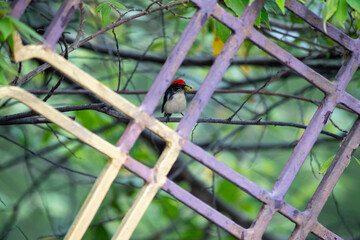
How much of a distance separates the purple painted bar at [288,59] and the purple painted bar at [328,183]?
184 mm

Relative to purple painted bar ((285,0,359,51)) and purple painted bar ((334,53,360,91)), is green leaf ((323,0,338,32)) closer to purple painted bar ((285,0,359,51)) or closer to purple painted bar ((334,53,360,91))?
purple painted bar ((285,0,359,51))

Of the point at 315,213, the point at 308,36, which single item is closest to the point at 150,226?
the point at 308,36

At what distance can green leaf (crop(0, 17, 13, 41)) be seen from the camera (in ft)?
3.07

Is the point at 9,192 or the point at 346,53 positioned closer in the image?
the point at 346,53

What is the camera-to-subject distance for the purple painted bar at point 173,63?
1.15m

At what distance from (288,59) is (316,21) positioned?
135 mm

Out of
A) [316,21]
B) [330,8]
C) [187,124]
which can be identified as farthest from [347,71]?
[187,124]

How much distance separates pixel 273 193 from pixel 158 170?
1.18 ft

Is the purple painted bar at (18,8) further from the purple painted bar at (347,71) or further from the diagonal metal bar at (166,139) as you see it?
the purple painted bar at (347,71)

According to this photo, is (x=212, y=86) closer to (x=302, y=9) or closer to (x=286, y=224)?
(x=302, y=9)

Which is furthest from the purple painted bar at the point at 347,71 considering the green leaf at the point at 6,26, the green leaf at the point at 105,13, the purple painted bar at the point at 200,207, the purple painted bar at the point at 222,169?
the green leaf at the point at 6,26

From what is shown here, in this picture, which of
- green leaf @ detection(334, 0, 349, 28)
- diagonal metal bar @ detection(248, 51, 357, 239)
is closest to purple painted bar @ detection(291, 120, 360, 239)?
diagonal metal bar @ detection(248, 51, 357, 239)

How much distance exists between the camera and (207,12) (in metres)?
1.19

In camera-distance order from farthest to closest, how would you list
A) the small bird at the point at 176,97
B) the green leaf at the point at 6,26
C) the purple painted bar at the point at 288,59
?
the small bird at the point at 176,97 < the purple painted bar at the point at 288,59 < the green leaf at the point at 6,26
